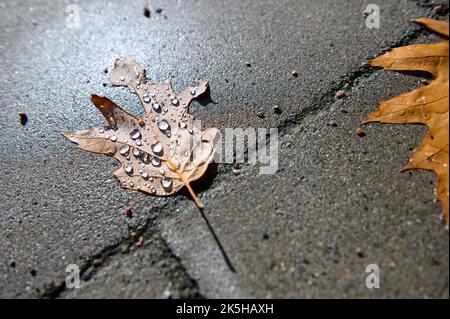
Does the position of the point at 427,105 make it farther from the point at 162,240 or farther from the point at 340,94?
the point at 162,240

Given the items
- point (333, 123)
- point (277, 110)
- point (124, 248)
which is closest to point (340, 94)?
point (333, 123)

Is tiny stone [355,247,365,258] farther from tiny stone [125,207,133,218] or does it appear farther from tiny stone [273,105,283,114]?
tiny stone [125,207,133,218]

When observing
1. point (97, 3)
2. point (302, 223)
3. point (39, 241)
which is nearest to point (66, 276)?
point (39, 241)

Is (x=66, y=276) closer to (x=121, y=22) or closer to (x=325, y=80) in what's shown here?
(x=325, y=80)

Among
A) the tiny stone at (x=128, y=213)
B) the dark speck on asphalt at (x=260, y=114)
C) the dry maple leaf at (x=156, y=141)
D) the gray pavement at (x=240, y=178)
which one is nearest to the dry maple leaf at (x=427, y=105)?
the gray pavement at (x=240, y=178)

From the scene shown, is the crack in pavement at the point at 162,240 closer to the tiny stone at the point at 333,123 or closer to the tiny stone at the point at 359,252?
the tiny stone at the point at 333,123

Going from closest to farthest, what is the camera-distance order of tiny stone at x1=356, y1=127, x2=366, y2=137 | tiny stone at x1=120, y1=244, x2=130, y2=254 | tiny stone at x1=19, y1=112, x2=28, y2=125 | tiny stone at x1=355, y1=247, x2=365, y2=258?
tiny stone at x1=355, y1=247, x2=365, y2=258, tiny stone at x1=120, y1=244, x2=130, y2=254, tiny stone at x1=356, y1=127, x2=366, y2=137, tiny stone at x1=19, y1=112, x2=28, y2=125

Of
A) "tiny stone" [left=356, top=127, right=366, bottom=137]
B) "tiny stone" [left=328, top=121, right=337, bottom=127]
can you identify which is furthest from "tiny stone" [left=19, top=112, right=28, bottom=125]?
"tiny stone" [left=356, top=127, right=366, bottom=137]
